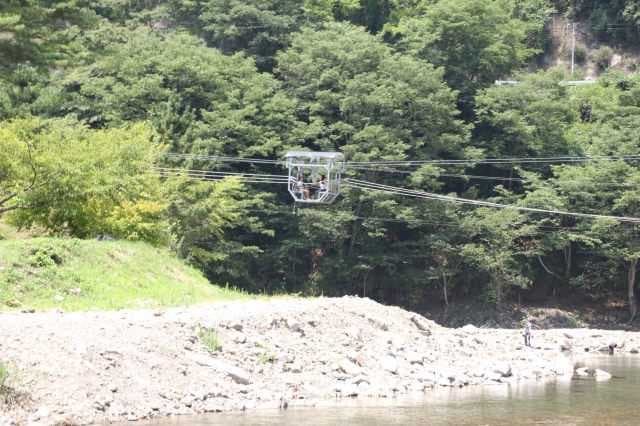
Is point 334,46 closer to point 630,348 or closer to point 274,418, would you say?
point 630,348

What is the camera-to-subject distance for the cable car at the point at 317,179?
119ft

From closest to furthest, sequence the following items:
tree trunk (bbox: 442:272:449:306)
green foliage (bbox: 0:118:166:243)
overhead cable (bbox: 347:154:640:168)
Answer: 1. green foliage (bbox: 0:118:166:243)
2. overhead cable (bbox: 347:154:640:168)
3. tree trunk (bbox: 442:272:449:306)

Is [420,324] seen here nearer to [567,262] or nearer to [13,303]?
[13,303]

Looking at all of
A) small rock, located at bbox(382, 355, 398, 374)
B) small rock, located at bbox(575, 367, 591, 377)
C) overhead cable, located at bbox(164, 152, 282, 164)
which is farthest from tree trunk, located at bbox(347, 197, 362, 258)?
small rock, located at bbox(382, 355, 398, 374)

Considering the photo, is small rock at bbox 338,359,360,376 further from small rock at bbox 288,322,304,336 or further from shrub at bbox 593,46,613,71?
shrub at bbox 593,46,613,71

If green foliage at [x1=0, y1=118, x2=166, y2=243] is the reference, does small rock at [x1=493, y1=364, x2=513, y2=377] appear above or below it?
below

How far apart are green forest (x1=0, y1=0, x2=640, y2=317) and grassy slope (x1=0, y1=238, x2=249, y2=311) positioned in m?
14.2

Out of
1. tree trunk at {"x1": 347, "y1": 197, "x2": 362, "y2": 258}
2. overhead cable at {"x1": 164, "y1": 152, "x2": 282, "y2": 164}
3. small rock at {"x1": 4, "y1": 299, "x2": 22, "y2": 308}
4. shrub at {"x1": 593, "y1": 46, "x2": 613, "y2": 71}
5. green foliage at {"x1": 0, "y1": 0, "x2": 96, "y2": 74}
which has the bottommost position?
tree trunk at {"x1": 347, "y1": 197, "x2": 362, "y2": 258}

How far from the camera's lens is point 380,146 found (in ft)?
177

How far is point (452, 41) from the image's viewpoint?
6081 cm

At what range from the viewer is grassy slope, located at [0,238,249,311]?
2677 cm

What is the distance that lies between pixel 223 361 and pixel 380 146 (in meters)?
31.6

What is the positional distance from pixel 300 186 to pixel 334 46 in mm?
21632

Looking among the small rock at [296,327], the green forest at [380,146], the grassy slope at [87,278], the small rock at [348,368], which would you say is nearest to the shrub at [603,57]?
the green forest at [380,146]
